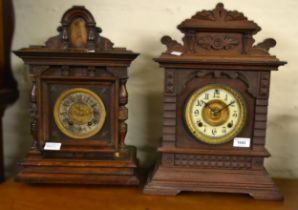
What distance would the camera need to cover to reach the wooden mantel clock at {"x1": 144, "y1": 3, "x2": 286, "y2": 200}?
35.9 inches

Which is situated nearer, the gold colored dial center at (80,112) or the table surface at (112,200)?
the table surface at (112,200)

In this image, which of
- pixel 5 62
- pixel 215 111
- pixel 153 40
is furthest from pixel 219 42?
pixel 5 62

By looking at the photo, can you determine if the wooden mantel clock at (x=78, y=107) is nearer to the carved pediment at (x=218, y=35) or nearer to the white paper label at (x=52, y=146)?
the white paper label at (x=52, y=146)

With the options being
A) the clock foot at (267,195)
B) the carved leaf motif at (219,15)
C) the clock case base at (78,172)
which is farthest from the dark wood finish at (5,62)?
the clock foot at (267,195)

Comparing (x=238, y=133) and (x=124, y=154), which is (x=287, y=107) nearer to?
(x=238, y=133)

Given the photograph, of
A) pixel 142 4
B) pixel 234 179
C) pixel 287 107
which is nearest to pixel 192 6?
pixel 142 4

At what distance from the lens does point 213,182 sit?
0.93m

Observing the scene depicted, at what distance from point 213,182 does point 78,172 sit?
357 millimetres

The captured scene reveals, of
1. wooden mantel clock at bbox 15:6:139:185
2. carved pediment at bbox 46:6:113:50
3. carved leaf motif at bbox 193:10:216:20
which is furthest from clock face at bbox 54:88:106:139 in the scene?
carved leaf motif at bbox 193:10:216:20

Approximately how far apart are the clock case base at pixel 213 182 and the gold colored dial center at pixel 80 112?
25 centimetres

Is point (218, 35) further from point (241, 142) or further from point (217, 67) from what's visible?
point (241, 142)

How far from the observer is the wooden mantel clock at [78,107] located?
3.13 ft

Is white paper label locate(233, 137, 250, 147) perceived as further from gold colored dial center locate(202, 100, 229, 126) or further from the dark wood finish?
the dark wood finish

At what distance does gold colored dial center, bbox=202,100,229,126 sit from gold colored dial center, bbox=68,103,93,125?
1.03 feet
